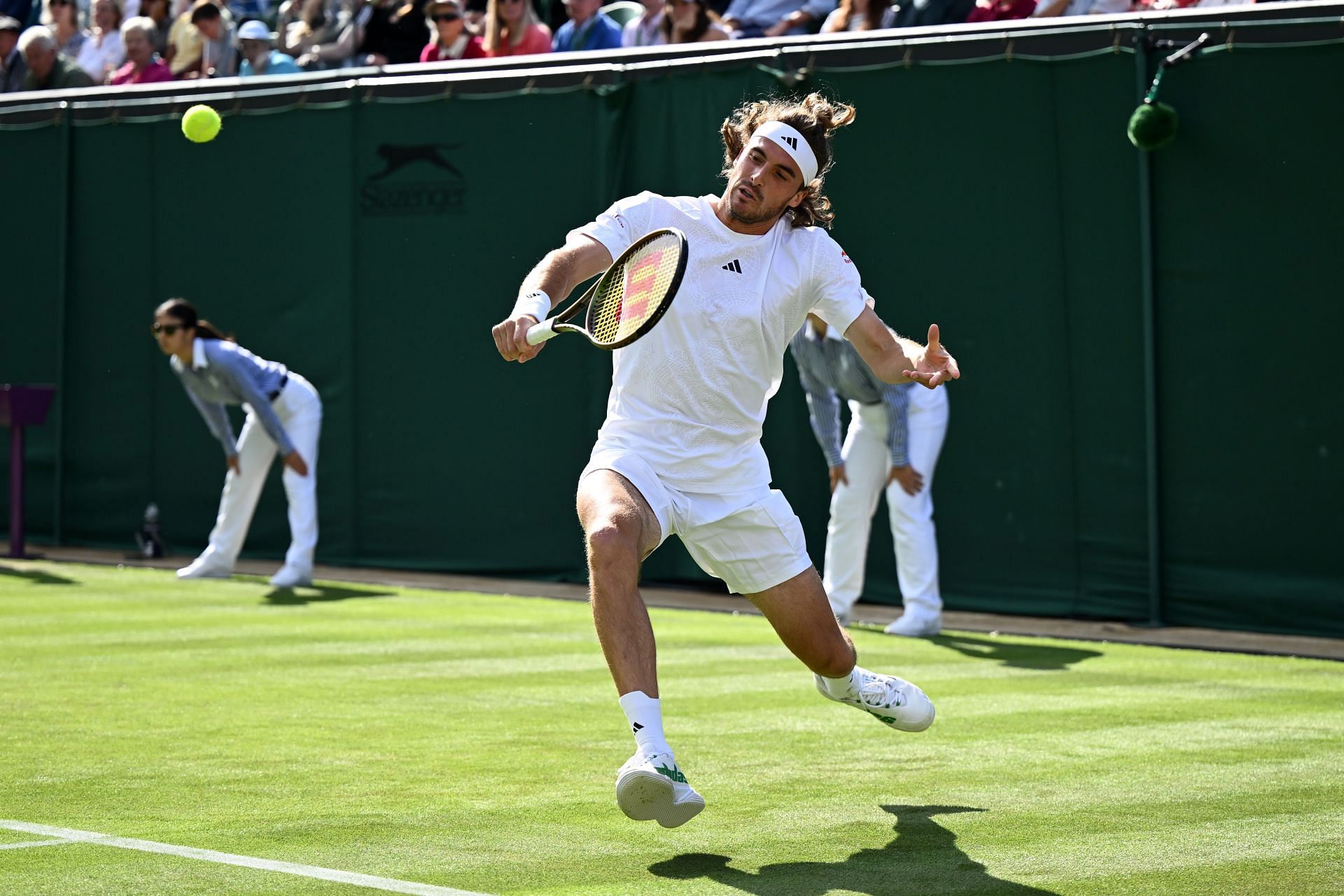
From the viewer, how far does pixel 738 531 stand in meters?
6.10

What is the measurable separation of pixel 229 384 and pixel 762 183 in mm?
7902

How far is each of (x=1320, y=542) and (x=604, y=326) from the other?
6.57 metres

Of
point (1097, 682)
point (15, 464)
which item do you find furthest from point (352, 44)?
point (1097, 682)

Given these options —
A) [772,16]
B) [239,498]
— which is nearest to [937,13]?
[772,16]

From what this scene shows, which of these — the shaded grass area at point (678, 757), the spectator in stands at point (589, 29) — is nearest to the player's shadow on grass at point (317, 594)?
the shaded grass area at point (678, 757)

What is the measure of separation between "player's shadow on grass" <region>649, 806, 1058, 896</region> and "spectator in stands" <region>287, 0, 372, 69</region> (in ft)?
42.4

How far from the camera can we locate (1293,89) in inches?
445

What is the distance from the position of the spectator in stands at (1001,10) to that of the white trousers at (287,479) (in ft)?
17.5

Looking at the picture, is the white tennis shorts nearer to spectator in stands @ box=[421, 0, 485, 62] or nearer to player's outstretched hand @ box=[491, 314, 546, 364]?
player's outstretched hand @ box=[491, 314, 546, 364]

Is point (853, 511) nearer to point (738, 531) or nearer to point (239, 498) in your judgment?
point (239, 498)

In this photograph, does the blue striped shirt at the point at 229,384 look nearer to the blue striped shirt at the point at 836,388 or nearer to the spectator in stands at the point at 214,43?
the blue striped shirt at the point at 836,388

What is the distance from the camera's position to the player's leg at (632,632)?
5258mm

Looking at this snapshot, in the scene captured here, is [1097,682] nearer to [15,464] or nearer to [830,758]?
[830,758]

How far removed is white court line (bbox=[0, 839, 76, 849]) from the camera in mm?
5402
